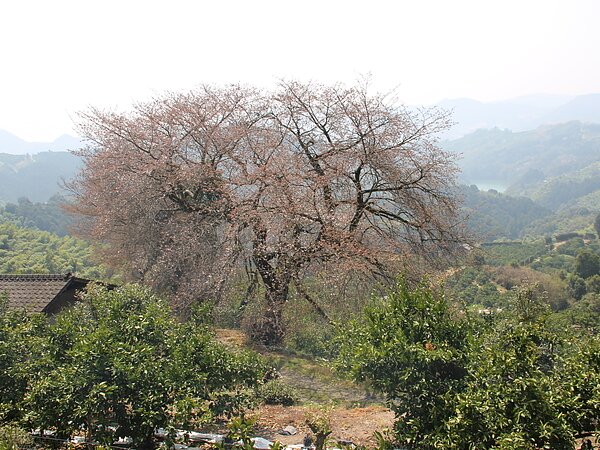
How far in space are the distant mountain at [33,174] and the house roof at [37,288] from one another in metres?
108

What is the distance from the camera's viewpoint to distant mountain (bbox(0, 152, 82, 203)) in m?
118

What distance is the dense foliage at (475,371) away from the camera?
14.6ft

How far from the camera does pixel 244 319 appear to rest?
40.5 feet

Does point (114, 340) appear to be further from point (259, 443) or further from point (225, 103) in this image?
point (225, 103)

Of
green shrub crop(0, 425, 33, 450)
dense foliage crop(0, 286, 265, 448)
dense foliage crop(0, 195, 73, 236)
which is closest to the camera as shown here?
green shrub crop(0, 425, 33, 450)

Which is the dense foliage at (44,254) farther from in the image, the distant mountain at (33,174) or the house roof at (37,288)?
the distant mountain at (33,174)

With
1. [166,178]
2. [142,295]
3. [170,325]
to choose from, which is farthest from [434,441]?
[166,178]


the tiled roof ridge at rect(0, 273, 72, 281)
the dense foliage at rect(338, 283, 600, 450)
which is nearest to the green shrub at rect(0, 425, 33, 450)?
the dense foliage at rect(338, 283, 600, 450)

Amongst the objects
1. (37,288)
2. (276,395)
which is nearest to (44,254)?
(37,288)

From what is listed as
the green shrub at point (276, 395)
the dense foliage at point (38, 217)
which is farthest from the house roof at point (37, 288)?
the dense foliage at point (38, 217)

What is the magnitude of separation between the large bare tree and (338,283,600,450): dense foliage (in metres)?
4.70

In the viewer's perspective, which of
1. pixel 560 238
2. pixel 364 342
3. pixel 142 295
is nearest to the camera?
pixel 364 342

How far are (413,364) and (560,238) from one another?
6027 centimetres

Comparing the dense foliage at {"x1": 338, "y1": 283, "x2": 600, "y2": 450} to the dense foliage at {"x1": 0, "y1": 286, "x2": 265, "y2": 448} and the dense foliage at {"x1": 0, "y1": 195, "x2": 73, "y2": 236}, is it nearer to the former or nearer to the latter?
the dense foliage at {"x1": 0, "y1": 286, "x2": 265, "y2": 448}
